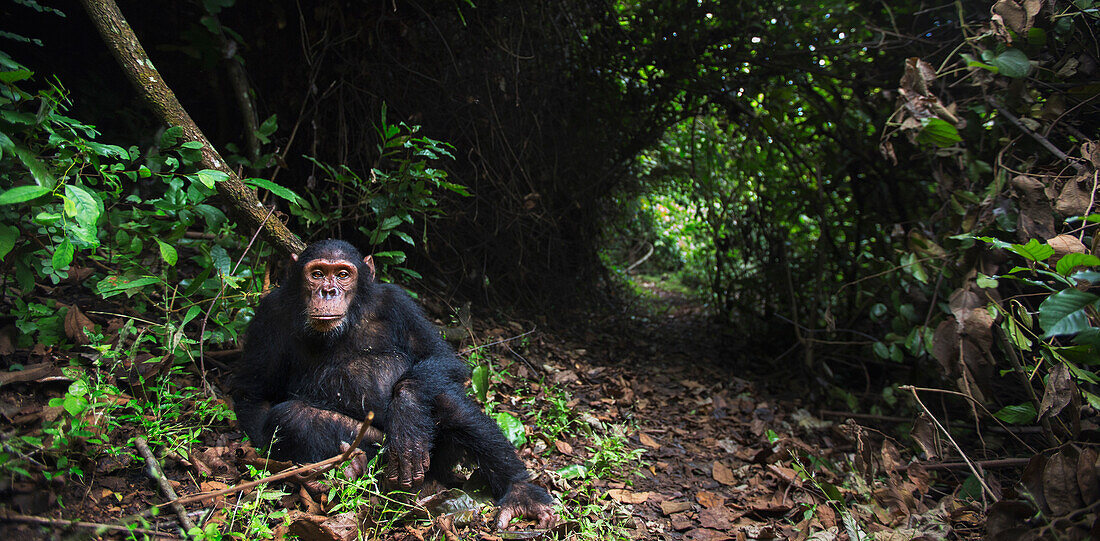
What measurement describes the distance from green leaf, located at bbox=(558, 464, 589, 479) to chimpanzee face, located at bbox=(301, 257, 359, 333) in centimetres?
155

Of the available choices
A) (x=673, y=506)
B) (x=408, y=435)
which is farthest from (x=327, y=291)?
(x=673, y=506)

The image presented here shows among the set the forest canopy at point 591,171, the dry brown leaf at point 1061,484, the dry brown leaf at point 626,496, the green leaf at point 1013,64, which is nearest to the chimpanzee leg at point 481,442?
the dry brown leaf at point 626,496

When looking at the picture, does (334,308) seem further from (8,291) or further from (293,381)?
(8,291)

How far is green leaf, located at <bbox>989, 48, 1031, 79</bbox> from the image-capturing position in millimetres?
3133

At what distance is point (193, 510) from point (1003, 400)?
5.15 meters

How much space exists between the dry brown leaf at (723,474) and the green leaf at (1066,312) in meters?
2.11

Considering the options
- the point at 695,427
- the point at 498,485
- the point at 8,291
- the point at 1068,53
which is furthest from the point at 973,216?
the point at 8,291

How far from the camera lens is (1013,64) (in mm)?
3146

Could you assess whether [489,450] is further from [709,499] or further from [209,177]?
[209,177]

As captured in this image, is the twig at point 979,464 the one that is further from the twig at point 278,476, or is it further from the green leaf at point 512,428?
the twig at point 278,476

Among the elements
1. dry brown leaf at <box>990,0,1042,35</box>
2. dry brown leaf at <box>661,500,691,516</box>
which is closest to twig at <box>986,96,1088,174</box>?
dry brown leaf at <box>990,0,1042,35</box>

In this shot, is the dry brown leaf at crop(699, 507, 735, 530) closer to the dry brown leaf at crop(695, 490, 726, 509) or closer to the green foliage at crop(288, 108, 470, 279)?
the dry brown leaf at crop(695, 490, 726, 509)

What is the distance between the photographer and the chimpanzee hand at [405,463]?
2.64 metres

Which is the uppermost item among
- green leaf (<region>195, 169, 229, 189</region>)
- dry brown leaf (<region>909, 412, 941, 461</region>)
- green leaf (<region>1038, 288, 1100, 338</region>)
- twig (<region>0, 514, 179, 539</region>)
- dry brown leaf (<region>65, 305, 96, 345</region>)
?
green leaf (<region>195, 169, 229, 189</region>)
